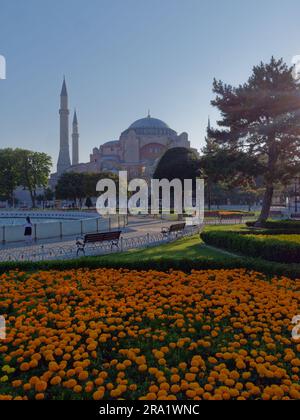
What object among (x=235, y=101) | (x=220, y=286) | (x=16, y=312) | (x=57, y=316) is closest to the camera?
(x=57, y=316)

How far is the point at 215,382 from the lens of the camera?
3.59 metres

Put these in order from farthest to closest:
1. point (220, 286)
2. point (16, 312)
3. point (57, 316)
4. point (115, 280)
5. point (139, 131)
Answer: point (139, 131), point (115, 280), point (220, 286), point (16, 312), point (57, 316)

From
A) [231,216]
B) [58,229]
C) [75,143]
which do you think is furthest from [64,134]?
[58,229]

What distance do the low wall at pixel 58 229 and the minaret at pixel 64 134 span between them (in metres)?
53.0

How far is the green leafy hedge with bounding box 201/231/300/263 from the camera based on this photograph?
32.6 ft

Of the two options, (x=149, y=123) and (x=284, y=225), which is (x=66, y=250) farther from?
(x=149, y=123)

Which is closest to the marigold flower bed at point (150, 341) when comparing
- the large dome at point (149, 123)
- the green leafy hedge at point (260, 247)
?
the green leafy hedge at point (260, 247)

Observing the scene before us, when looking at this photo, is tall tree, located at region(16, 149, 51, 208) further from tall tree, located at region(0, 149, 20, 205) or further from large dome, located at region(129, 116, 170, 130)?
large dome, located at region(129, 116, 170, 130)

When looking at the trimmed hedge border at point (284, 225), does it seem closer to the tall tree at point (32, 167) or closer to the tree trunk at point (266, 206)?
the tree trunk at point (266, 206)

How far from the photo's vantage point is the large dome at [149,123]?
283 ft

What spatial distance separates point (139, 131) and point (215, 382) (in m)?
83.6

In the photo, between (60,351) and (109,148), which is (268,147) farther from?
(109,148)

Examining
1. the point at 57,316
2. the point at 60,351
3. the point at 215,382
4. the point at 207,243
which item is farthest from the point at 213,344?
the point at 207,243

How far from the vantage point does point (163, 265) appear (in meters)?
8.56
